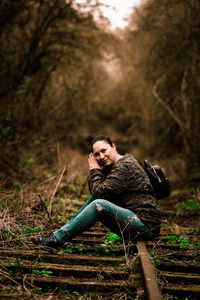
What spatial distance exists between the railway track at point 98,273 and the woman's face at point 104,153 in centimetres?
114

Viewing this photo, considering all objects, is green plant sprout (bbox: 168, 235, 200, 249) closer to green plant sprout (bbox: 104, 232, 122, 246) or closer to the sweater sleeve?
green plant sprout (bbox: 104, 232, 122, 246)

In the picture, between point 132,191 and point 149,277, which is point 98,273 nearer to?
point 149,277

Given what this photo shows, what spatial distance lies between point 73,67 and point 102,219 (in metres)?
9.24

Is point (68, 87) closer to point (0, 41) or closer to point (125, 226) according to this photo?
point (0, 41)

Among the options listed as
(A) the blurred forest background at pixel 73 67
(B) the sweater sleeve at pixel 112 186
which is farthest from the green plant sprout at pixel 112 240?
(A) the blurred forest background at pixel 73 67

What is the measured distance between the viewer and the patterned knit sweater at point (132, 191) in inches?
131

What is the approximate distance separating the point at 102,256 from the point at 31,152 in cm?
706

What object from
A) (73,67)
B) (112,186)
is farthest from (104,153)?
(73,67)

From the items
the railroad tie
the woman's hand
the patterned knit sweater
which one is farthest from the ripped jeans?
the woman's hand

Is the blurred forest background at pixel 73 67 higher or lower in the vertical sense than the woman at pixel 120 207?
higher

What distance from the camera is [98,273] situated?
2.67 m

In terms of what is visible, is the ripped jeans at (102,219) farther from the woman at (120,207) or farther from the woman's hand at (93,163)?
the woman's hand at (93,163)

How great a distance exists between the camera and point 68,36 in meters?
10.4

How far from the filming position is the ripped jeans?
10.3 ft
